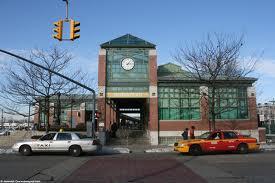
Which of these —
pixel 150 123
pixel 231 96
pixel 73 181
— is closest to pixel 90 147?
pixel 73 181

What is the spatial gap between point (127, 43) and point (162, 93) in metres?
6.06

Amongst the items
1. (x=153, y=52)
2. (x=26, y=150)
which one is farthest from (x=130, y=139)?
(x=26, y=150)

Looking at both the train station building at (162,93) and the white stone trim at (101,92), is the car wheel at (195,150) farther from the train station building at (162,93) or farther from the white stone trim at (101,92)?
the white stone trim at (101,92)

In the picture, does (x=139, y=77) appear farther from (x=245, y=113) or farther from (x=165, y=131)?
(x=245, y=113)

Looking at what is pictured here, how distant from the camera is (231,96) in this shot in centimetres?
3472

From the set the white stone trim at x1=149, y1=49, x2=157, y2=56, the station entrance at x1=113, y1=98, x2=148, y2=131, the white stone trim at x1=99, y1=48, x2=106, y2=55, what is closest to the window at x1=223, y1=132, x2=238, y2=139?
the white stone trim at x1=149, y1=49, x2=157, y2=56

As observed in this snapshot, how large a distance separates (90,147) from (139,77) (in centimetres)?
1408

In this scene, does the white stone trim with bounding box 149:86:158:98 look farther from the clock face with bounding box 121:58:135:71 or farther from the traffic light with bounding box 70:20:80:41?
the traffic light with bounding box 70:20:80:41

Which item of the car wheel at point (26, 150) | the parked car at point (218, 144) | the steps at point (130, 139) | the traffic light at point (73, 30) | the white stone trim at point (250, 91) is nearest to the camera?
A: the traffic light at point (73, 30)

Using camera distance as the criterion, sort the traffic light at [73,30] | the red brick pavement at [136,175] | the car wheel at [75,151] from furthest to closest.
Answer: the car wheel at [75,151], the traffic light at [73,30], the red brick pavement at [136,175]

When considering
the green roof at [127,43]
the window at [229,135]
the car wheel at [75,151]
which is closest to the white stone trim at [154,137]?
the green roof at [127,43]

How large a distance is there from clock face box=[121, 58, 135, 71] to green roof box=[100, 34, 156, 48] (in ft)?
4.51

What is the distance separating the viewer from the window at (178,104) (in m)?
34.0

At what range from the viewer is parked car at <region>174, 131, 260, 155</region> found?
68.6 feet
